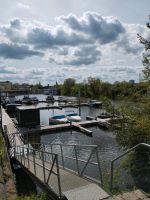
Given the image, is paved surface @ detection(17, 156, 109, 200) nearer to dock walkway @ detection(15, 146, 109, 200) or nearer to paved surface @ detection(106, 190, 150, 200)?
dock walkway @ detection(15, 146, 109, 200)

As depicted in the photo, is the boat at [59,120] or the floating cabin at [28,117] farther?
the boat at [59,120]

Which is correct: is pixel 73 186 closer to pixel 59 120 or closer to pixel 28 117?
pixel 28 117


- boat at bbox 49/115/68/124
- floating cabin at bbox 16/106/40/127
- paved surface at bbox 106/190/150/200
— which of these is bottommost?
boat at bbox 49/115/68/124

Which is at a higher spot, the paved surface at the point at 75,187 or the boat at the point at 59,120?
the paved surface at the point at 75,187

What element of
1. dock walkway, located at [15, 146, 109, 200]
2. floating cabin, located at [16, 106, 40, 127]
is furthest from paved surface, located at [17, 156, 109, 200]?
floating cabin, located at [16, 106, 40, 127]

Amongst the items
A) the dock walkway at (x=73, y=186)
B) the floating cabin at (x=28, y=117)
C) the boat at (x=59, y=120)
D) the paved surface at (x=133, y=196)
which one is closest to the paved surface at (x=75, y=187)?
the dock walkway at (x=73, y=186)

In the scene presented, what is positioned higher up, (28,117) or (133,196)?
(133,196)

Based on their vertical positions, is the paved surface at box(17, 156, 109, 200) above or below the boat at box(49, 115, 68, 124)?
above

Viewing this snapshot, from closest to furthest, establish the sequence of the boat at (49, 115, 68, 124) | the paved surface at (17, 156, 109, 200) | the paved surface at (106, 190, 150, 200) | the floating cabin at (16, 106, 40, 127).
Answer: the paved surface at (106, 190, 150, 200)
the paved surface at (17, 156, 109, 200)
the floating cabin at (16, 106, 40, 127)
the boat at (49, 115, 68, 124)

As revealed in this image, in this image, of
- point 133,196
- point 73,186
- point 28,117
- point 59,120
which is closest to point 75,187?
point 73,186

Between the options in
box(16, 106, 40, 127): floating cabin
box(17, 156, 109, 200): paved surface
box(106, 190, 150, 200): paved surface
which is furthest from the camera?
box(16, 106, 40, 127): floating cabin

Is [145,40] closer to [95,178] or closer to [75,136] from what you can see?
[95,178]

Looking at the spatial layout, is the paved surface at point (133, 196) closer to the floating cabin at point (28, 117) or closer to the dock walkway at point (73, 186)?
the dock walkway at point (73, 186)

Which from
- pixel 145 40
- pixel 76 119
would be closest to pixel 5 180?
pixel 145 40
